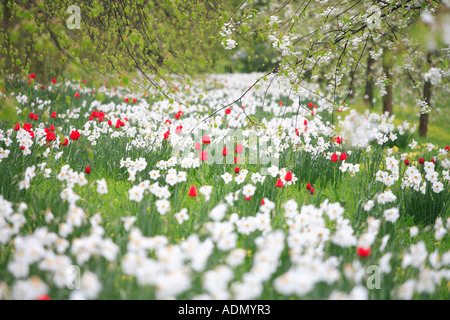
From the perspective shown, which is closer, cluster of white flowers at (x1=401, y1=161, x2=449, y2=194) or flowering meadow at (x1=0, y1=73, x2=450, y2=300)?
flowering meadow at (x1=0, y1=73, x2=450, y2=300)

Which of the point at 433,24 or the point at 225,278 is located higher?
the point at 433,24

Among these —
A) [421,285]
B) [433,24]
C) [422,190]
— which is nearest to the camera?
[421,285]

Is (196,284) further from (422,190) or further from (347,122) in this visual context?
(347,122)

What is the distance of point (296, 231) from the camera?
213cm

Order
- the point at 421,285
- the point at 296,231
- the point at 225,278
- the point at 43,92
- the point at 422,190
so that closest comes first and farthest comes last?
the point at 225,278 < the point at 421,285 < the point at 296,231 < the point at 422,190 < the point at 43,92

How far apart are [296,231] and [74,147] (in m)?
3.27

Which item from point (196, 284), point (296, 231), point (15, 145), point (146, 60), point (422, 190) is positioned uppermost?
point (146, 60)

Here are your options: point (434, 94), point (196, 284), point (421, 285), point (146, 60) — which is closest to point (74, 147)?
point (146, 60)

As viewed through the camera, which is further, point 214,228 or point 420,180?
point 420,180

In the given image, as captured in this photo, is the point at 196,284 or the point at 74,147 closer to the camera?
the point at 196,284

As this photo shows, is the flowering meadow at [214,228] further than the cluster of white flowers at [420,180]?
No

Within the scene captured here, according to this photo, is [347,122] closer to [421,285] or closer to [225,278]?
[421,285]

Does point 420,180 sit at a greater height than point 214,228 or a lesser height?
greater

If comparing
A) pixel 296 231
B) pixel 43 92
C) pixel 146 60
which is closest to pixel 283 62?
pixel 146 60
